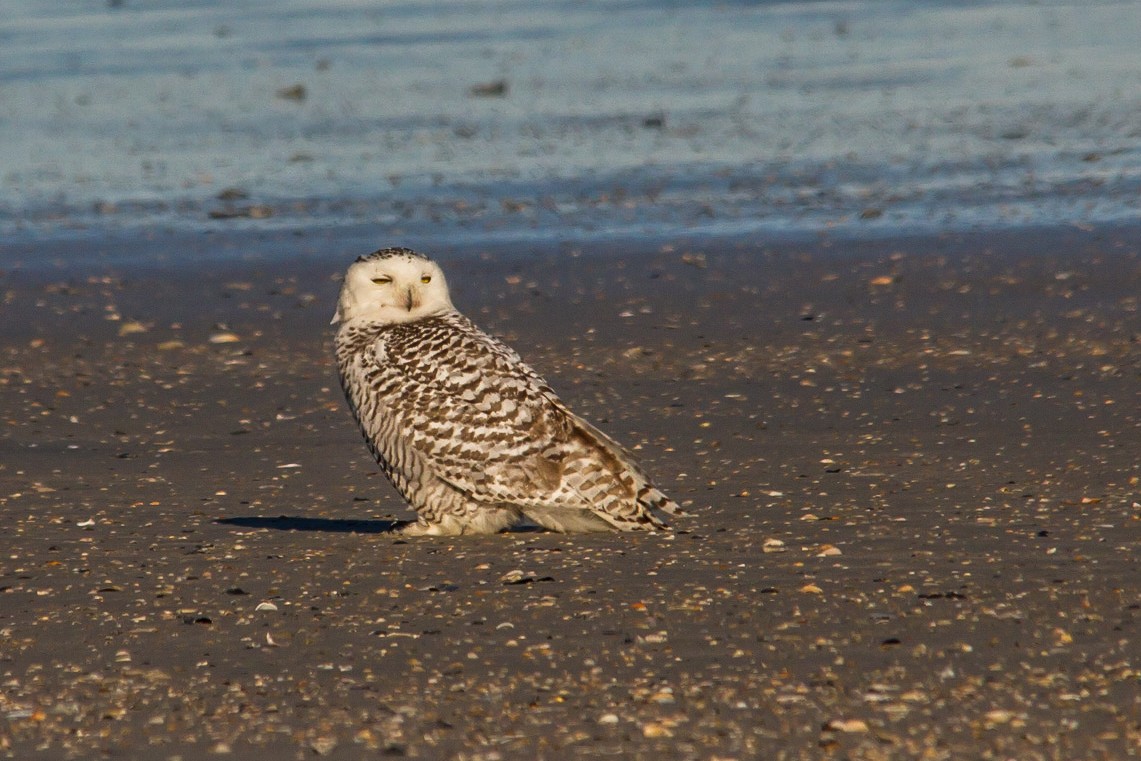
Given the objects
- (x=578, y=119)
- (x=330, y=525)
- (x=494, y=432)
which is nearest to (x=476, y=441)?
(x=494, y=432)

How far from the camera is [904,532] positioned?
6.59 m

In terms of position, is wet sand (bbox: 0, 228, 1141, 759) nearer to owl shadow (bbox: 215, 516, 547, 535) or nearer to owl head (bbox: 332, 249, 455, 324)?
owl shadow (bbox: 215, 516, 547, 535)

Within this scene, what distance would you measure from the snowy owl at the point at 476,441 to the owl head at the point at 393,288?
6cm

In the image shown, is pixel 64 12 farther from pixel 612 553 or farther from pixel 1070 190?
pixel 612 553

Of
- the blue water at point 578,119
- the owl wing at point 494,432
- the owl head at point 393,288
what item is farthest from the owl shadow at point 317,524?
the blue water at point 578,119

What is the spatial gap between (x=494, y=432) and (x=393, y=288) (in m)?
0.74

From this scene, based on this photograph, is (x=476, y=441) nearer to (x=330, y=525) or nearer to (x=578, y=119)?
(x=330, y=525)

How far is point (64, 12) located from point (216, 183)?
39.8 feet

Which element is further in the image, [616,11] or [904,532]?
[616,11]

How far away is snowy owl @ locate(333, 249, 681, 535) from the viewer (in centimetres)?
661

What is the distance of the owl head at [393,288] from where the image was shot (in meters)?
7.05

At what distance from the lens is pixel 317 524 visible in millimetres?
7258

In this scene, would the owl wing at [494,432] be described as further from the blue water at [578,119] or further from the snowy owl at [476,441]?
the blue water at [578,119]

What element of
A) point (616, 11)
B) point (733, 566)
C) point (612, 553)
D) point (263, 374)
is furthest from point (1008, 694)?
point (616, 11)
